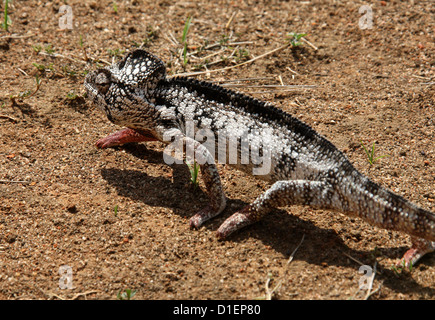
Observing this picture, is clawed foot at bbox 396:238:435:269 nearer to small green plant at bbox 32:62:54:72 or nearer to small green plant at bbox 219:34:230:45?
small green plant at bbox 219:34:230:45

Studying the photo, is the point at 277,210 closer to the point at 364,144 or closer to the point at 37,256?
the point at 364,144

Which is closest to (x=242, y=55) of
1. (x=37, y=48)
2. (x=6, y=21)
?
(x=37, y=48)

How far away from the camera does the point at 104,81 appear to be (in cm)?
415

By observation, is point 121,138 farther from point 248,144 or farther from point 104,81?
point 248,144

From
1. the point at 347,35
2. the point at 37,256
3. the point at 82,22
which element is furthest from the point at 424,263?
the point at 82,22

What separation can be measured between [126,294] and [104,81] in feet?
5.72

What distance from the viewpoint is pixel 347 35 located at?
19.2ft

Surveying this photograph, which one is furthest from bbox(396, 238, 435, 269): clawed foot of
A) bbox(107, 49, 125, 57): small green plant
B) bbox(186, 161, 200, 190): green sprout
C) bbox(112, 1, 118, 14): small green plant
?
bbox(112, 1, 118, 14): small green plant

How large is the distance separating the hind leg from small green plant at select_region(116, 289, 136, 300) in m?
0.77

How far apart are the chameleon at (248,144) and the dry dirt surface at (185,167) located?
0.26 meters

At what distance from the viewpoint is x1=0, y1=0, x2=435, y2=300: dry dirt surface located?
3.44 m

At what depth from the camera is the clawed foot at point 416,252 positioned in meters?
3.47

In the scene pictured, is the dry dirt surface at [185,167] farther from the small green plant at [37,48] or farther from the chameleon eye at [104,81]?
the chameleon eye at [104,81]

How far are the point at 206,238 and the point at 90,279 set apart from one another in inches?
33.8
